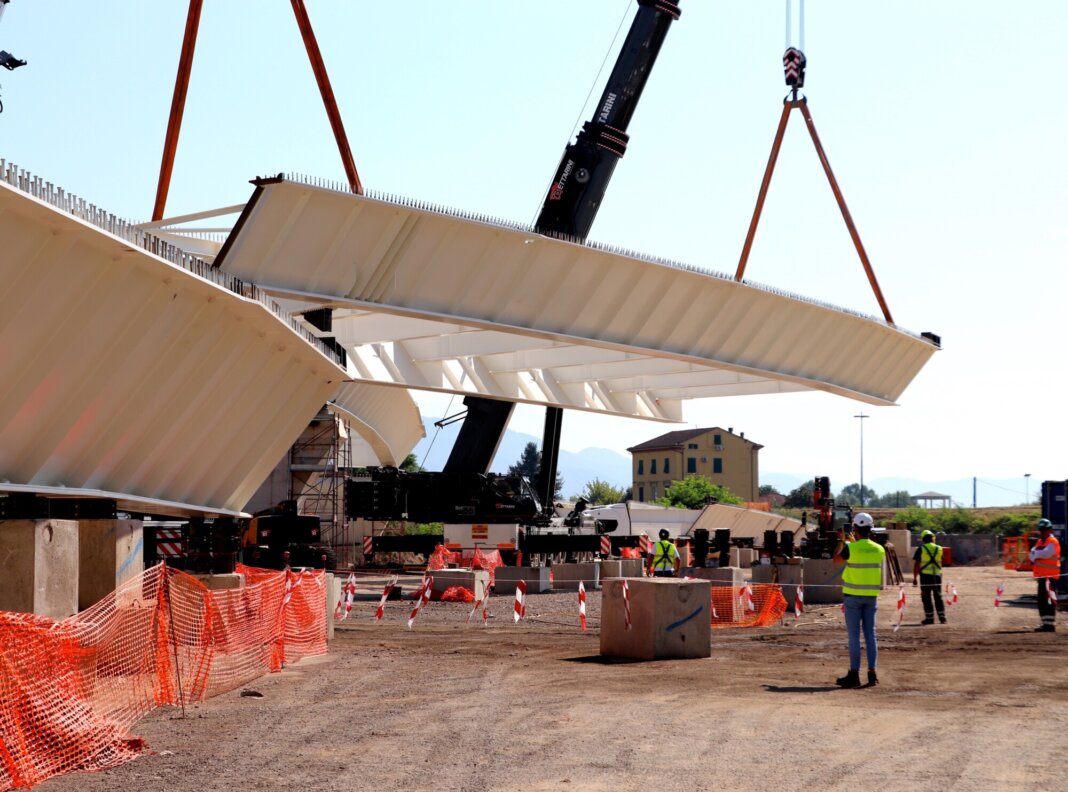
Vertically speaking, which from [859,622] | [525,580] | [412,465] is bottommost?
[525,580]

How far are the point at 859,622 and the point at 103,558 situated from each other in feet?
28.8

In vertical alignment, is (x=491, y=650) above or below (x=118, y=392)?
below

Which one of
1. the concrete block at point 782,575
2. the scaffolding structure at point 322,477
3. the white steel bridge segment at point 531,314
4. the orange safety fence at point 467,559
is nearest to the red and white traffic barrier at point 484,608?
the white steel bridge segment at point 531,314

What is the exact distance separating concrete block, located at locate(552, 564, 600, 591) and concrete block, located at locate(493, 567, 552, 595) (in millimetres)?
358

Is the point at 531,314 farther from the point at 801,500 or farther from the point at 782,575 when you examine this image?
the point at 801,500


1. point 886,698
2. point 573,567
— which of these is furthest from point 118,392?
point 573,567

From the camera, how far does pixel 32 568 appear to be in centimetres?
1159

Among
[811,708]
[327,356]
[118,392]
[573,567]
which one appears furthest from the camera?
[573,567]

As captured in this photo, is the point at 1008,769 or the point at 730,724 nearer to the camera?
the point at 1008,769

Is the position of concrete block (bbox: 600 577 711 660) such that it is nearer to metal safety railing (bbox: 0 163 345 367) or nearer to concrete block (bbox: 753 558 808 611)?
metal safety railing (bbox: 0 163 345 367)

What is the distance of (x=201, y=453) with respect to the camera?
65.9 feet

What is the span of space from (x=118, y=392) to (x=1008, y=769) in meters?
12.3

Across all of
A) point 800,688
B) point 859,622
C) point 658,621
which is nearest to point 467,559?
point 658,621

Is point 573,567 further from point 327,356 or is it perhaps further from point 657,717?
point 657,717
